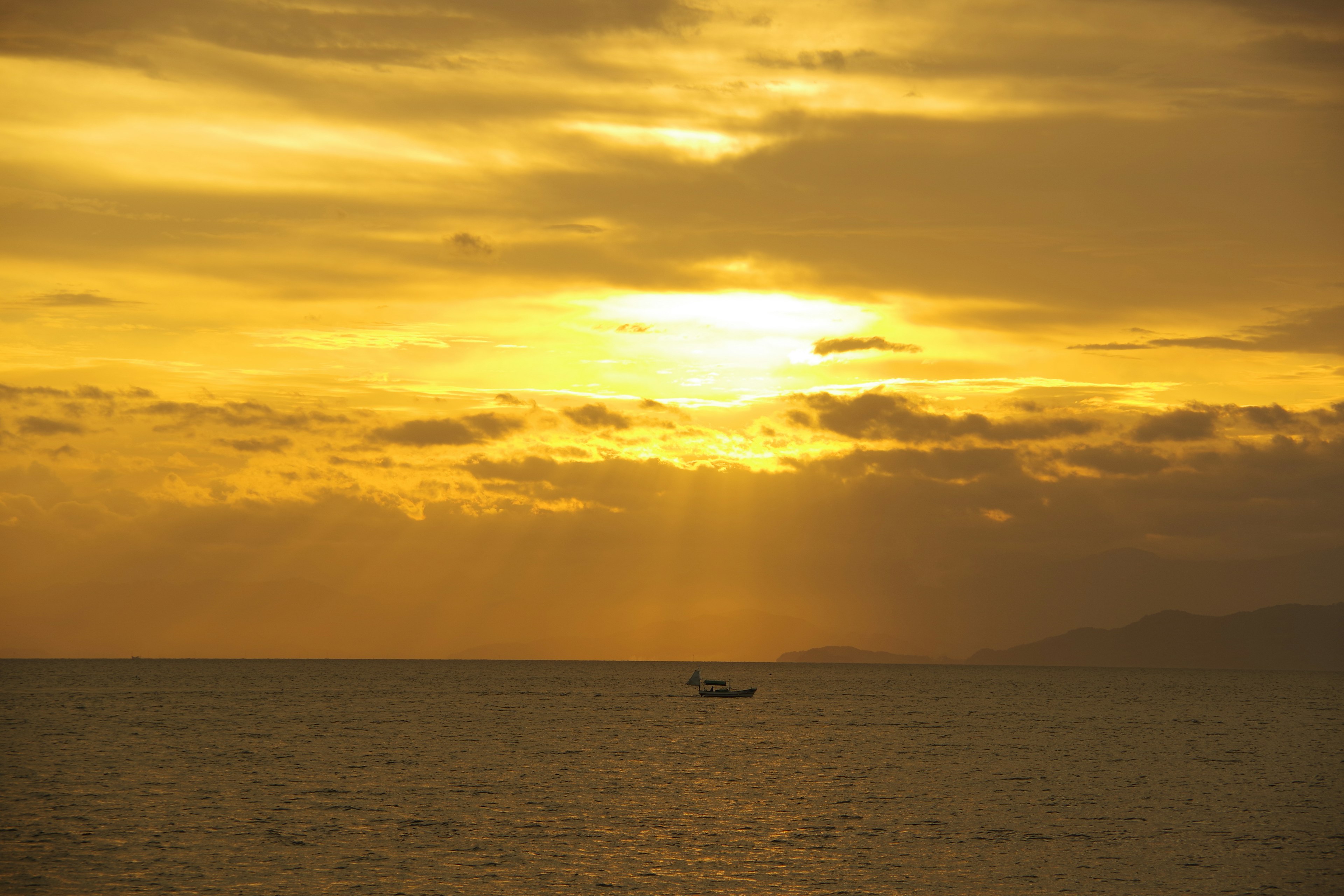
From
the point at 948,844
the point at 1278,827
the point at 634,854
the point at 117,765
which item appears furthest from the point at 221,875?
the point at 1278,827

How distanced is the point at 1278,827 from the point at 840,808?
28.4m

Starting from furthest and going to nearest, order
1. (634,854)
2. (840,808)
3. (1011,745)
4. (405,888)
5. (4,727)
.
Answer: (4,727), (1011,745), (840,808), (634,854), (405,888)

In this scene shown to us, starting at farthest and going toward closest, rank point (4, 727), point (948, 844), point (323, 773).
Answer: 1. point (4, 727)
2. point (323, 773)
3. point (948, 844)

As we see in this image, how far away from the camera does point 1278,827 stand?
7306cm

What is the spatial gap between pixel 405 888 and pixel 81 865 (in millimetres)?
17522

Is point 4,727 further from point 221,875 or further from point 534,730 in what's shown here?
point 221,875

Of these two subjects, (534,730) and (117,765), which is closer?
(117,765)

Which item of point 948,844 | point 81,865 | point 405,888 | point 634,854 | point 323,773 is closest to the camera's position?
point 405,888

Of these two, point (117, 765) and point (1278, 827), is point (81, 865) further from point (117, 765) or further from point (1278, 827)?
point (1278, 827)

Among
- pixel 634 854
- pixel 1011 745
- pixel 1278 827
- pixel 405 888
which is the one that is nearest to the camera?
pixel 405 888

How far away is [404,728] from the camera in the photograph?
145500 mm

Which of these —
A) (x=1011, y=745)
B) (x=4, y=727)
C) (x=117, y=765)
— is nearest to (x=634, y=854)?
(x=117, y=765)

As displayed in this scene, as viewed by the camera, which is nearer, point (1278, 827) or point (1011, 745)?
point (1278, 827)

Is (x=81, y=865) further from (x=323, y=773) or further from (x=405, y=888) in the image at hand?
(x=323, y=773)
